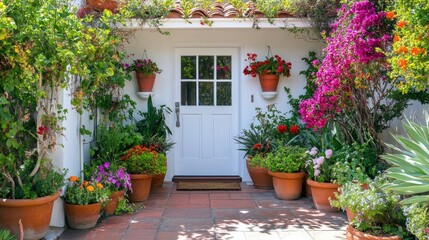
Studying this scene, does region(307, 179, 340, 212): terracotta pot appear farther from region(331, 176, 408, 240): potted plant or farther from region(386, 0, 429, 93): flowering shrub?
region(386, 0, 429, 93): flowering shrub

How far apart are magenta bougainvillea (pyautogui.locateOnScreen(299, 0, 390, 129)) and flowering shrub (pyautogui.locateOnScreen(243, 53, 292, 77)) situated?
1871 millimetres

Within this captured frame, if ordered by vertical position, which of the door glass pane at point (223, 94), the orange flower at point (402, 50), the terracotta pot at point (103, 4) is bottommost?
the door glass pane at point (223, 94)

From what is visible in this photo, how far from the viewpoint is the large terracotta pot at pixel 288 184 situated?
256 inches

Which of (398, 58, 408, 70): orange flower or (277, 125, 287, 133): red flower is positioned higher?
(398, 58, 408, 70): orange flower

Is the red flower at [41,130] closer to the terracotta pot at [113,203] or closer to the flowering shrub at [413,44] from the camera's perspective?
the terracotta pot at [113,203]

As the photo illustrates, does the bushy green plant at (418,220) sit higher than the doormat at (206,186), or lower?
higher

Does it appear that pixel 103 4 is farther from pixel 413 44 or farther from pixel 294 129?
A: pixel 413 44

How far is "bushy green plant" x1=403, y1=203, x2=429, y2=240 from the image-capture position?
12.2ft

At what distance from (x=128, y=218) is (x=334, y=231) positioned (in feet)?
7.62

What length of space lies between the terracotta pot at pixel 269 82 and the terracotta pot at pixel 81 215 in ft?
11.4

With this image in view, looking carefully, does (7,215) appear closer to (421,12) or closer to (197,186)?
(197,186)

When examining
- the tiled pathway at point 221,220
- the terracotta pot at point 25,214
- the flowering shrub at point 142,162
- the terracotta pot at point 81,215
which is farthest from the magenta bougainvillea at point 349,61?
the terracotta pot at point 25,214

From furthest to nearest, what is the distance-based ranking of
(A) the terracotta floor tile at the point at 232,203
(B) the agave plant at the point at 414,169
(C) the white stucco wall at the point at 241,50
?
1. (C) the white stucco wall at the point at 241,50
2. (A) the terracotta floor tile at the point at 232,203
3. (B) the agave plant at the point at 414,169

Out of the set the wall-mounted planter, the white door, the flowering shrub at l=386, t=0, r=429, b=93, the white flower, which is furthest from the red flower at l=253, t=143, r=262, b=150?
the flowering shrub at l=386, t=0, r=429, b=93
